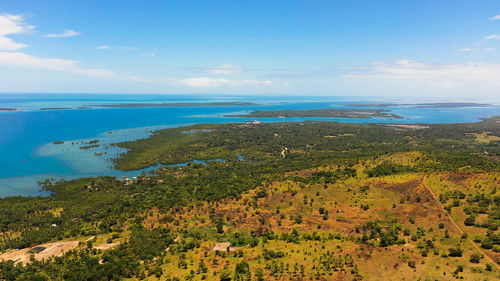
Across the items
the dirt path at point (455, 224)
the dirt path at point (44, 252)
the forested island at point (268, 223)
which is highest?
the dirt path at point (455, 224)

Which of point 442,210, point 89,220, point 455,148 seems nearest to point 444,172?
point 442,210

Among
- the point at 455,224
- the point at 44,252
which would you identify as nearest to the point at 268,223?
the point at 455,224

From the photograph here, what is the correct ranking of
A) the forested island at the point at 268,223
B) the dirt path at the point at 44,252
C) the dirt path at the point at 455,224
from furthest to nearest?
1. the dirt path at the point at 44,252
2. the forested island at the point at 268,223
3. the dirt path at the point at 455,224

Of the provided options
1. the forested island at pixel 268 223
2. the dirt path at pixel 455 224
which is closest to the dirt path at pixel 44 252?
the forested island at pixel 268 223

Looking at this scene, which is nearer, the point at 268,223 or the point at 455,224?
the point at 455,224

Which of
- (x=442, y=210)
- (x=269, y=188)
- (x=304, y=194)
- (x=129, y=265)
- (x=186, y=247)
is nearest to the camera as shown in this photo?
(x=129, y=265)

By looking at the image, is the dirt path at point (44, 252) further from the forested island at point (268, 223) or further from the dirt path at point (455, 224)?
the dirt path at point (455, 224)

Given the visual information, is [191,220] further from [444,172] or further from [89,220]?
[444,172]

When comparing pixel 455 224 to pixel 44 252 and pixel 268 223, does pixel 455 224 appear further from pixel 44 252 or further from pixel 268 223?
pixel 44 252
